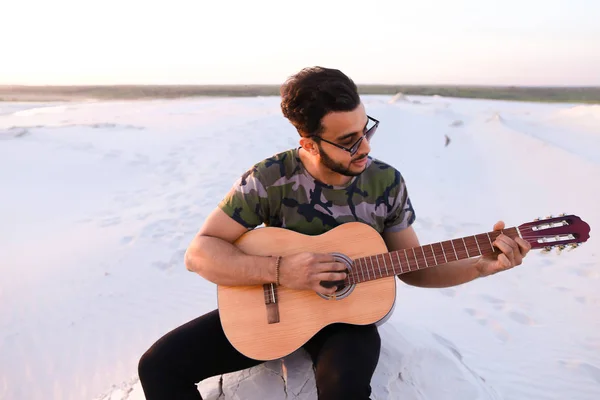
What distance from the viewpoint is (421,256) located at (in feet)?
7.01

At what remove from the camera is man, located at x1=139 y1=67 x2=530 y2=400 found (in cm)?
201

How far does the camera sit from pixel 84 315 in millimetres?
4152

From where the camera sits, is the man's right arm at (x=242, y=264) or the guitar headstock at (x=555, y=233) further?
the man's right arm at (x=242, y=264)

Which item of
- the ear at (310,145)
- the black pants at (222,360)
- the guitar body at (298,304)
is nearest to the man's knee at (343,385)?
the black pants at (222,360)

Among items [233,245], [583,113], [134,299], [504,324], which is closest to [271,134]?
[134,299]

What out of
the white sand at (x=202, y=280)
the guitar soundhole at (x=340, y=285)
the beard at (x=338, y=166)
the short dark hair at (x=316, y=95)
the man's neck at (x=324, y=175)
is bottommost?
→ the white sand at (x=202, y=280)

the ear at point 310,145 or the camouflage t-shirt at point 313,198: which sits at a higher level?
the ear at point 310,145

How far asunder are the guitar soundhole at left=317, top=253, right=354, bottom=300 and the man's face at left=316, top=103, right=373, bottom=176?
428 millimetres

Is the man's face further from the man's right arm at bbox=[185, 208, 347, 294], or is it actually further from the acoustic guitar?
the man's right arm at bbox=[185, 208, 347, 294]

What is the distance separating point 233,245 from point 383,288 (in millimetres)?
807

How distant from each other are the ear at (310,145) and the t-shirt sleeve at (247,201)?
29 cm

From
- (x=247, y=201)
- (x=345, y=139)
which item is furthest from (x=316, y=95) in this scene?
(x=247, y=201)

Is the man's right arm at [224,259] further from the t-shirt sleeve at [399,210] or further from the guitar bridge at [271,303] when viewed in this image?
the t-shirt sleeve at [399,210]

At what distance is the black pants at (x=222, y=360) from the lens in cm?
186
